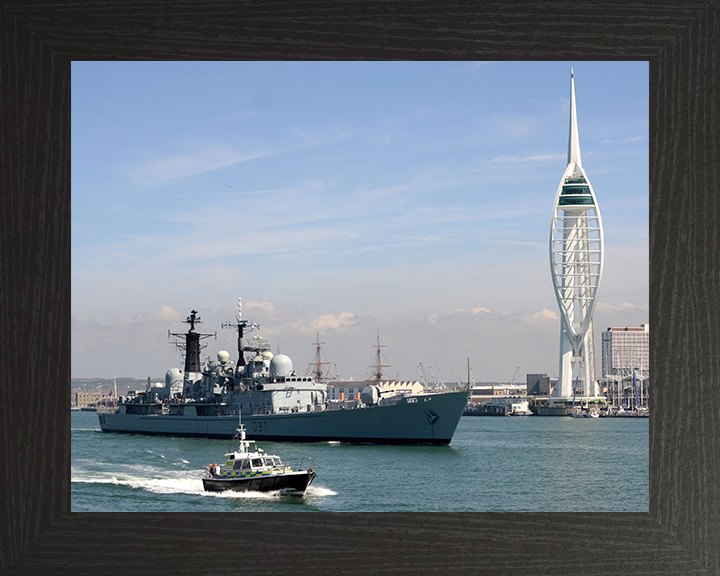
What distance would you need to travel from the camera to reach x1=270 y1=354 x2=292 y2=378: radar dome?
68.0 ft

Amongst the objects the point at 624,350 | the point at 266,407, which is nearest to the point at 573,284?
the point at 624,350

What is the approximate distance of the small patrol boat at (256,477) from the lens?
35.0 ft

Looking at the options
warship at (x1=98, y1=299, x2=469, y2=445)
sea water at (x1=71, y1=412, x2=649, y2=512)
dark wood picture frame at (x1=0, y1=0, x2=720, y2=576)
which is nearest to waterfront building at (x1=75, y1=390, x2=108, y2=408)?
warship at (x1=98, y1=299, x2=469, y2=445)

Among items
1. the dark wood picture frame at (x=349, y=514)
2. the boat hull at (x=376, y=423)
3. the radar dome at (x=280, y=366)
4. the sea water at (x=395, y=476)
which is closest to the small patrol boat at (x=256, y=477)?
the sea water at (x=395, y=476)

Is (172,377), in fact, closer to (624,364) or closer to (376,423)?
(376,423)

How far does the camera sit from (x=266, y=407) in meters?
20.3

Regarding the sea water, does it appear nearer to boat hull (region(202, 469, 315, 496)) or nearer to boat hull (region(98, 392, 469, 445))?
boat hull (region(202, 469, 315, 496))

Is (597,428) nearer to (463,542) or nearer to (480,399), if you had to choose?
(480,399)

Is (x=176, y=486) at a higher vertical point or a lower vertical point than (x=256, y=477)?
lower

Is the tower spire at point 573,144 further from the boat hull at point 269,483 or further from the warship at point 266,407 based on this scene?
the boat hull at point 269,483

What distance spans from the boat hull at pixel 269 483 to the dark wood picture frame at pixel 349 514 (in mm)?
7869

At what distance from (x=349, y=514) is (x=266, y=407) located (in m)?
17.6

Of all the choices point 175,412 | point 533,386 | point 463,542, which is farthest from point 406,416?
point 533,386

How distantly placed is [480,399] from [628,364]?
42.4 feet
